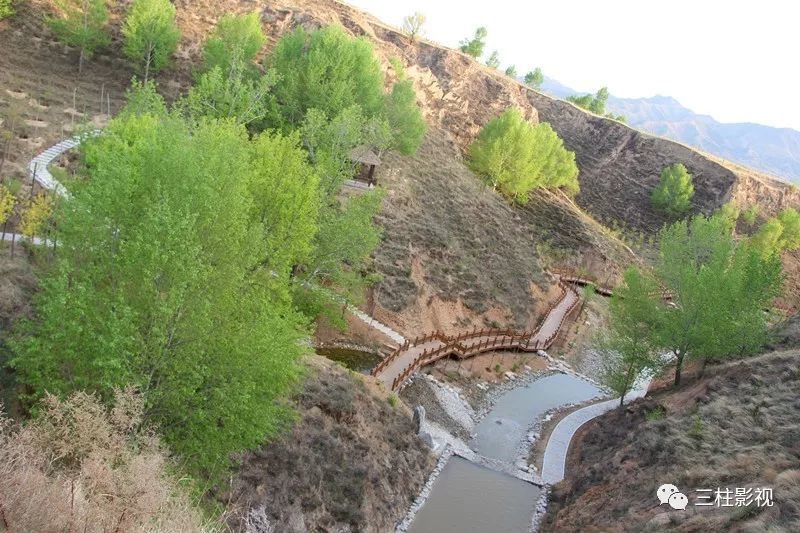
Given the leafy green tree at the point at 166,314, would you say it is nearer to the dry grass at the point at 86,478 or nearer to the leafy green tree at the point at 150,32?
the dry grass at the point at 86,478

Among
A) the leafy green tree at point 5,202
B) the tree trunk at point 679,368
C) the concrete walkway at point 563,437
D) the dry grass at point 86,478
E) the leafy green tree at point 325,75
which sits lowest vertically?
the concrete walkway at point 563,437

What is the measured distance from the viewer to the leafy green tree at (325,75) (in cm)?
3962

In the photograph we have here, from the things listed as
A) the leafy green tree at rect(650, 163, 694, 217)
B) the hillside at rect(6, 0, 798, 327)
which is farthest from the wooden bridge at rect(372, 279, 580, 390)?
the leafy green tree at rect(650, 163, 694, 217)

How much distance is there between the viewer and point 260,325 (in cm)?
1352

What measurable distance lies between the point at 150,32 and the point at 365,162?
20.7 meters

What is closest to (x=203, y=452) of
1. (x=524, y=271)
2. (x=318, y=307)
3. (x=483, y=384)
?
(x=318, y=307)

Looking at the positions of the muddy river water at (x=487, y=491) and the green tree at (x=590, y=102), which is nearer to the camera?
the muddy river water at (x=487, y=491)

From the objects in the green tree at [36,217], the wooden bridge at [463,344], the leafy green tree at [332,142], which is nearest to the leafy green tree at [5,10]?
the leafy green tree at [332,142]

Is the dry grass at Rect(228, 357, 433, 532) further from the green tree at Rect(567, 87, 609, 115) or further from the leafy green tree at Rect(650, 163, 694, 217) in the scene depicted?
the green tree at Rect(567, 87, 609, 115)

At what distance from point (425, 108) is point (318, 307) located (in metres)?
40.2

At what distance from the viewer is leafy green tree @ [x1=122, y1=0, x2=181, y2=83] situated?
42406mm

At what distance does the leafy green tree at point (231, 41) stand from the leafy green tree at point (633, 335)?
33.0m

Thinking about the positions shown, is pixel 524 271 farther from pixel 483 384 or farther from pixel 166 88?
pixel 166 88

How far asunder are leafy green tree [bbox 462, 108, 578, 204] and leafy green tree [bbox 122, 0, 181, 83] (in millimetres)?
32232
